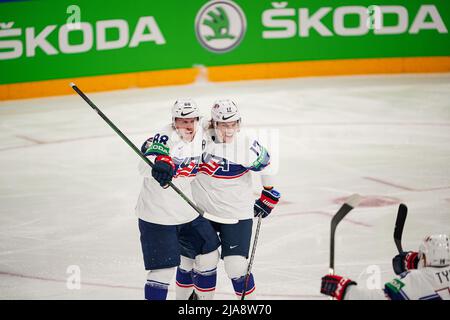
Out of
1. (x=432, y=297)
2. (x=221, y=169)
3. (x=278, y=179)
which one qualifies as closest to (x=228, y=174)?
(x=221, y=169)

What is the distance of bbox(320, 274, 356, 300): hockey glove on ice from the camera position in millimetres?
4078

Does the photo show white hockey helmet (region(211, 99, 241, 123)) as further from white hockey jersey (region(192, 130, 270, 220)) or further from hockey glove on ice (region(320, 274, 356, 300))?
hockey glove on ice (region(320, 274, 356, 300))

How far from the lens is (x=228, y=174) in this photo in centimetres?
521

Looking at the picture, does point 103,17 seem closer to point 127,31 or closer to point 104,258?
point 127,31

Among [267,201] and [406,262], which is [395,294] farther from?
[267,201]

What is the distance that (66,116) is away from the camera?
12.1 metres

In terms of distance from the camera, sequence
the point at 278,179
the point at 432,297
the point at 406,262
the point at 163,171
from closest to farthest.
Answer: the point at 432,297, the point at 406,262, the point at 163,171, the point at 278,179

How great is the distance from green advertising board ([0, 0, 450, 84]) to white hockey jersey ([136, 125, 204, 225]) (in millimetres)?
8186

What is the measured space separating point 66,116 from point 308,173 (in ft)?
14.0

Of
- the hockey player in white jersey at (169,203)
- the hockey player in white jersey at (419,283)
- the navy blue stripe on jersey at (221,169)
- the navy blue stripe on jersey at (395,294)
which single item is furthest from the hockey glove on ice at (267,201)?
the navy blue stripe on jersey at (395,294)

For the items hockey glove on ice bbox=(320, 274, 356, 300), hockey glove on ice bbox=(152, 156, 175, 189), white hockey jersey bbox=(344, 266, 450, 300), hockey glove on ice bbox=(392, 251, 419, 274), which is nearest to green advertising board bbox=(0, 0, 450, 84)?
hockey glove on ice bbox=(152, 156, 175, 189)

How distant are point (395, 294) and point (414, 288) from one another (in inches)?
3.3
